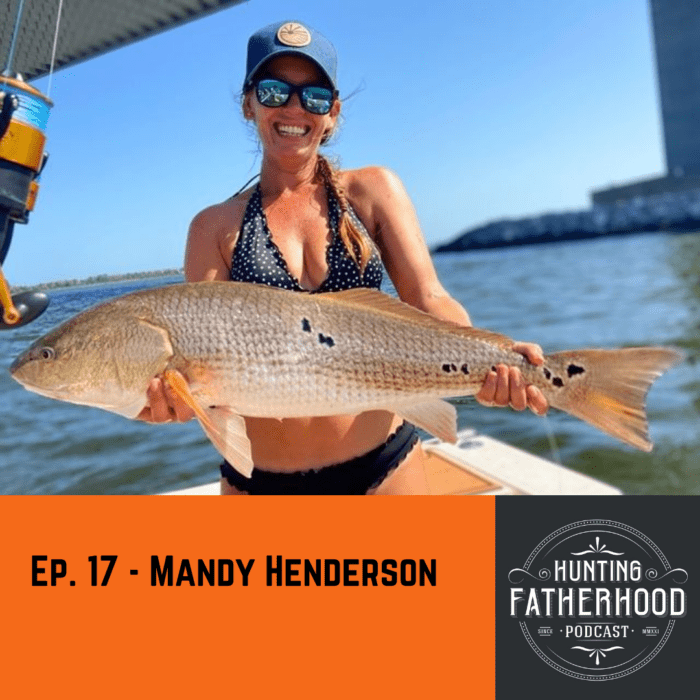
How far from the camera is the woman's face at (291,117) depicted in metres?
2.41

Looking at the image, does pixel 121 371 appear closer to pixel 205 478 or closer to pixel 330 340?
pixel 330 340

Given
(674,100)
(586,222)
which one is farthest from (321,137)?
(674,100)

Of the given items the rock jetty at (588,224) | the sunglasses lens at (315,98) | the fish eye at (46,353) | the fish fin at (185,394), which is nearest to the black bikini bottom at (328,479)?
the fish fin at (185,394)

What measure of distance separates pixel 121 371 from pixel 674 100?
13304 cm

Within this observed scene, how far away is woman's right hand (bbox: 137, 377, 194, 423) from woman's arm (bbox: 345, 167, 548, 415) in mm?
943

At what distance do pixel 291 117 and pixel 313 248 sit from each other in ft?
A: 1.56

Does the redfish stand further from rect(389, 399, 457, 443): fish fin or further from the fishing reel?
the fishing reel

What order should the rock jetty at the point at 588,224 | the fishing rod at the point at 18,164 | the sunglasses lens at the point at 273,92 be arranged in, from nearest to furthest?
the sunglasses lens at the point at 273,92
the fishing rod at the point at 18,164
the rock jetty at the point at 588,224

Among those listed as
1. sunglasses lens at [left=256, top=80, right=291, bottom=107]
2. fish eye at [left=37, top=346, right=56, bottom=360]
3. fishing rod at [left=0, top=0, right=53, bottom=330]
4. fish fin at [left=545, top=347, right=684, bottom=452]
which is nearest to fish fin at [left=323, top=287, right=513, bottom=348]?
fish fin at [left=545, top=347, right=684, bottom=452]

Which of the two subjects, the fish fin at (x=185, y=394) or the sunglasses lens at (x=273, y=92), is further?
the sunglasses lens at (x=273, y=92)

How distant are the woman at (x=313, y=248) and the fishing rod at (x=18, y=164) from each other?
69 centimetres

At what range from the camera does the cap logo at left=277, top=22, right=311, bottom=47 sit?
2.35 metres

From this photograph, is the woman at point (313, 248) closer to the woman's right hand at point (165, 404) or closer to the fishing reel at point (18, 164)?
the woman's right hand at point (165, 404)

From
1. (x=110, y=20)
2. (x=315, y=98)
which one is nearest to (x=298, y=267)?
(x=315, y=98)
